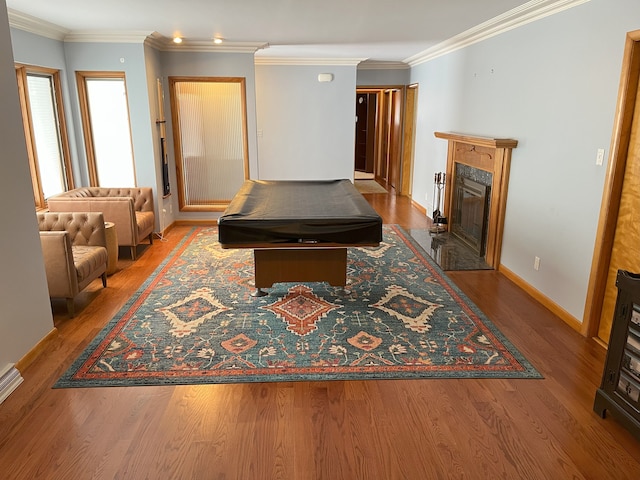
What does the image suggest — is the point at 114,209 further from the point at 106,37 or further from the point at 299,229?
the point at 299,229

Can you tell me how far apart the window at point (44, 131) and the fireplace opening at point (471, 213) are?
4.71 m

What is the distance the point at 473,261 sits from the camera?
16.3 feet

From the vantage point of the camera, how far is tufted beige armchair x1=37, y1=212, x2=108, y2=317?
3.52m

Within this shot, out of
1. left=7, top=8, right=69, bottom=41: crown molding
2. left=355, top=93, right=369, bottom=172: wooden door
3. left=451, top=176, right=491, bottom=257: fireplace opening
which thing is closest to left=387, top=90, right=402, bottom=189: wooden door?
left=355, top=93, right=369, bottom=172: wooden door

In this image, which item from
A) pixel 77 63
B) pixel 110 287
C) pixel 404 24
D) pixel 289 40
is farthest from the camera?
pixel 289 40

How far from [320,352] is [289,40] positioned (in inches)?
167

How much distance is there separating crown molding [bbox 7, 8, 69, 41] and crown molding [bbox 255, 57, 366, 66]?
3220 mm

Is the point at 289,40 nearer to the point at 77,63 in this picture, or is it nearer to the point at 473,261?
the point at 77,63

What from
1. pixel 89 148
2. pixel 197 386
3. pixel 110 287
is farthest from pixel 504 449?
pixel 89 148

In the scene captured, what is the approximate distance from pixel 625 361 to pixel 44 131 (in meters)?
5.70

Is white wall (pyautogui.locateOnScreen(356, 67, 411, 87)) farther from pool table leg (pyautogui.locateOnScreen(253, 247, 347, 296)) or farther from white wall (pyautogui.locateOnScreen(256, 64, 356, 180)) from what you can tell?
pool table leg (pyautogui.locateOnScreen(253, 247, 347, 296))

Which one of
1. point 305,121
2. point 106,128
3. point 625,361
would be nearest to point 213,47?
point 106,128

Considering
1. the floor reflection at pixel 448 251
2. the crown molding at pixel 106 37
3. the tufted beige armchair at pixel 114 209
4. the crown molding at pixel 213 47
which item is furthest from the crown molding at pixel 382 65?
the tufted beige armchair at pixel 114 209

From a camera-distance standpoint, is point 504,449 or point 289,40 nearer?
point 504,449
